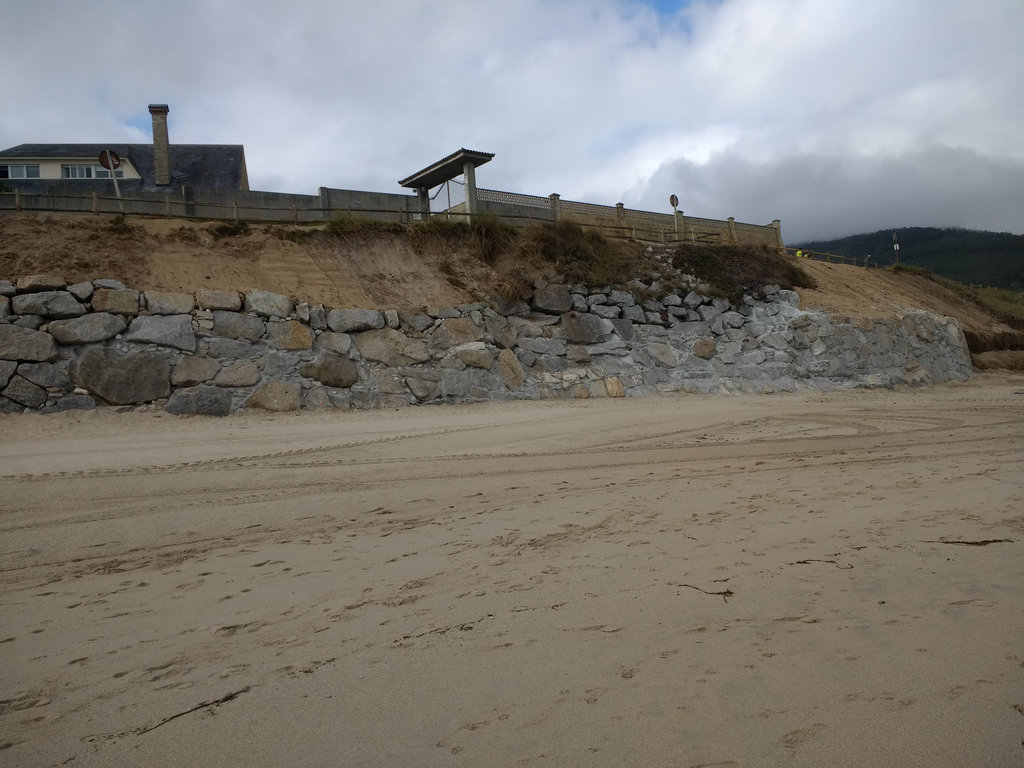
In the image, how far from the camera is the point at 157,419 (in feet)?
41.6

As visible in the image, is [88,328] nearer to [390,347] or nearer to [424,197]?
[390,347]

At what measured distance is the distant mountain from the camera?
2309 inches

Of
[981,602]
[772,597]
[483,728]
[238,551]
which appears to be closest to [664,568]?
[772,597]

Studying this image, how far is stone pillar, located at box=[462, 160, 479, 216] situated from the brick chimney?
41.7ft

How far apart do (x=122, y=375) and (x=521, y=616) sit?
12433 mm

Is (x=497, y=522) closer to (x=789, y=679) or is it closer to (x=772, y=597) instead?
(x=772, y=597)

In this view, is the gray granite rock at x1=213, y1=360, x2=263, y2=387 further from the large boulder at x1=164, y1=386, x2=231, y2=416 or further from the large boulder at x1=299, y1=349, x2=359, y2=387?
the large boulder at x1=299, y1=349, x2=359, y2=387

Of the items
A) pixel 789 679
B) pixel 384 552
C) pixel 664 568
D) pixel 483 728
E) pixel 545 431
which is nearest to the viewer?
pixel 483 728

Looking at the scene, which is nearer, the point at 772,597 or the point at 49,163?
the point at 772,597

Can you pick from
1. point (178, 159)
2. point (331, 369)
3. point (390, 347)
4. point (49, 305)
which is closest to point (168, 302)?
point (49, 305)

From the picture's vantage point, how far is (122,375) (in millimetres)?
13078

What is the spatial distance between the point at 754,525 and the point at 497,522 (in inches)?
80.9

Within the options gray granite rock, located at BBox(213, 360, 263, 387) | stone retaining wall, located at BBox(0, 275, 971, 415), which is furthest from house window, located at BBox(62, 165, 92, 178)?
gray granite rock, located at BBox(213, 360, 263, 387)

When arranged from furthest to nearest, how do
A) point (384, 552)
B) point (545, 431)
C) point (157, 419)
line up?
point (157, 419), point (545, 431), point (384, 552)
